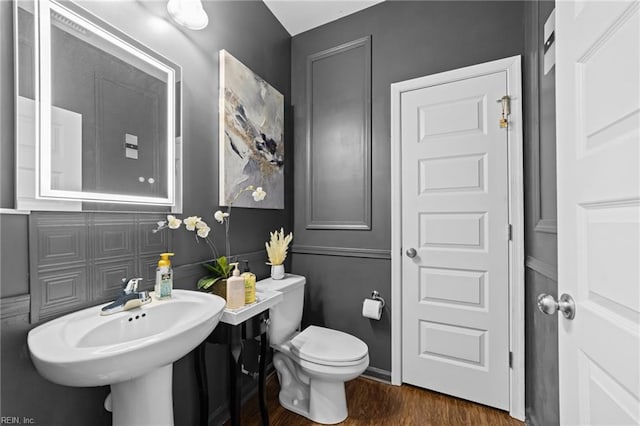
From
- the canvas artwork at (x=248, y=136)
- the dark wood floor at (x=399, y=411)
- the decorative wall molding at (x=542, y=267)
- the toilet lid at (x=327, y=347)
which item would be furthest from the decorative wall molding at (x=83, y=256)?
the decorative wall molding at (x=542, y=267)

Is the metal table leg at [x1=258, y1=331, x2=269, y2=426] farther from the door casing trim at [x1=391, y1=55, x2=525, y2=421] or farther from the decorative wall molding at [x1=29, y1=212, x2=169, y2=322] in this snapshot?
the door casing trim at [x1=391, y1=55, x2=525, y2=421]

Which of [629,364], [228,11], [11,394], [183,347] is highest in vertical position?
[228,11]

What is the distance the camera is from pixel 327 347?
5.51 feet

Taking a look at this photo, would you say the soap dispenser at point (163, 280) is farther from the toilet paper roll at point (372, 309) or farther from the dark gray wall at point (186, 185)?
the toilet paper roll at point (372, 309)

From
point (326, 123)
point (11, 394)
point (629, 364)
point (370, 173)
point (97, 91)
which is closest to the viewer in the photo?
point (629, 364)

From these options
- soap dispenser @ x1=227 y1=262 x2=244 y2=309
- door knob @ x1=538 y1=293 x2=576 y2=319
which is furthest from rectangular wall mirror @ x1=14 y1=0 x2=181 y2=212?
door knob @ x1=538 y1=293 x2=576 y2=319

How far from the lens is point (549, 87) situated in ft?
4.32

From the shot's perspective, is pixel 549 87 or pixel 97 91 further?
pixel 549 87

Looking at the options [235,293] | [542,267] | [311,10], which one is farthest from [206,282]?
[311,10]

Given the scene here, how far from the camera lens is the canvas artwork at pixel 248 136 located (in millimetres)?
1640

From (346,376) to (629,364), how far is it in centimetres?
126

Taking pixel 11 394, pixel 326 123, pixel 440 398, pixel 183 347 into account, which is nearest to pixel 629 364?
pixel 183 347

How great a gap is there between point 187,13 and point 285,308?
1.63 m

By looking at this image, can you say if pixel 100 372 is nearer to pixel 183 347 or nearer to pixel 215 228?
pixel 183 347
